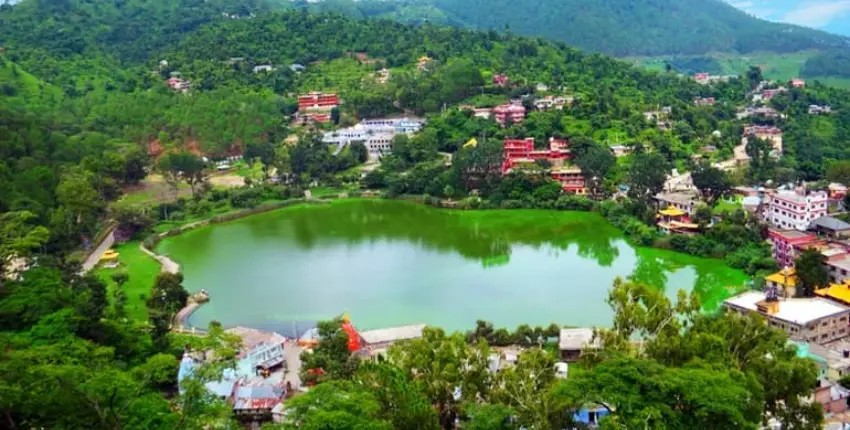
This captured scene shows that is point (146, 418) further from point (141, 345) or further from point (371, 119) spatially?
point (371, 119)

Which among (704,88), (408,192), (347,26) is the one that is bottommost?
(408,192)

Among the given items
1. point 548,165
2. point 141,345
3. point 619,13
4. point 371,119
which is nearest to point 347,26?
point 371,119

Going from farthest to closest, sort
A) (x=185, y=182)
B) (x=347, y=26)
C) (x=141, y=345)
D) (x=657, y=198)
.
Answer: (x=347, y=26), (x=185, y=182), (x=657, y=198), (x=141, y=345)

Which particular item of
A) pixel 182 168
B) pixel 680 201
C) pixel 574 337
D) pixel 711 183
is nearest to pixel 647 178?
pixel 680 201

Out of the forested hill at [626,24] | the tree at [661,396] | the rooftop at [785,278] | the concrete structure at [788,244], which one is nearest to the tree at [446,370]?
the tree at [661,396]

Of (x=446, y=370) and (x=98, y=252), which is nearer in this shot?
(x=446, y=370)

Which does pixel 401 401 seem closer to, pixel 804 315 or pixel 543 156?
pixel 804 315

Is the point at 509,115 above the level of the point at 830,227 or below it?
above
